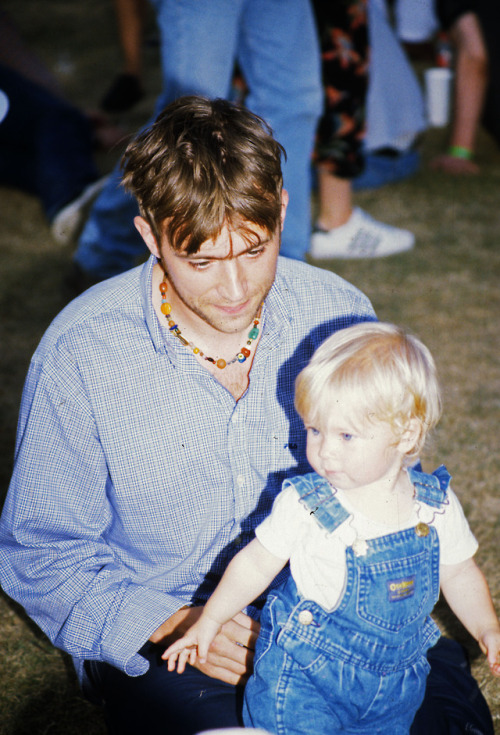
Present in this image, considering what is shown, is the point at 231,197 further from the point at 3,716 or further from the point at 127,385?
the point at 3,716

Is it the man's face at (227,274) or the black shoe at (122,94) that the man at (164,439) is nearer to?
the man's face at (227,274)

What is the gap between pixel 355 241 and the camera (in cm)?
388

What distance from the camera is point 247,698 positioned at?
1400 mm

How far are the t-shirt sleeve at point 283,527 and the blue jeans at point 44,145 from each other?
10.3ft

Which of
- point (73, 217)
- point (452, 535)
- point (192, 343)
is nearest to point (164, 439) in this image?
point (192, 343)

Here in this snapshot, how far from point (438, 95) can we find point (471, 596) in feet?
14.6

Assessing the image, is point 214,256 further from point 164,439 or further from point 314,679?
point 314,679

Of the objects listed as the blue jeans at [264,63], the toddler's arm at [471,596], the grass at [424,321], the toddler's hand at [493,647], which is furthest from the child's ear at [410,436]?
the blue jeans at [264,63]

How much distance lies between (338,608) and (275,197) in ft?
2.43

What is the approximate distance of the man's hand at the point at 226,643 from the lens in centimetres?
150

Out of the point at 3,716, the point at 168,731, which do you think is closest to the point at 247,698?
the point at 168,731

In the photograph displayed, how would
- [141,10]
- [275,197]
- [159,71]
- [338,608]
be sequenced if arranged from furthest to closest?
1. [159,71]
2. [141,10]
3. [275,197]
4. [338,608]

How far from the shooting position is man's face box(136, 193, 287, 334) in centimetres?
145

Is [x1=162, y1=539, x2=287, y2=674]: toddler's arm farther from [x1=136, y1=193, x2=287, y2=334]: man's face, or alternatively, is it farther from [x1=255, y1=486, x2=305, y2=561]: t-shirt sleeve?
[x1=136, y1=193, x2=287, y2=334]: man's face
